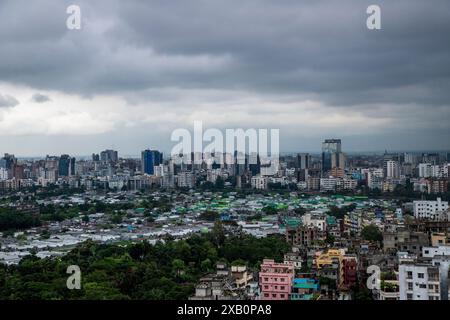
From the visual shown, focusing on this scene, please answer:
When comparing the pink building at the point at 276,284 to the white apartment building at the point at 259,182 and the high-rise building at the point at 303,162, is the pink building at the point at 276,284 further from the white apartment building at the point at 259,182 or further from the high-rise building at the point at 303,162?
the white apartment building at the point at 259,182

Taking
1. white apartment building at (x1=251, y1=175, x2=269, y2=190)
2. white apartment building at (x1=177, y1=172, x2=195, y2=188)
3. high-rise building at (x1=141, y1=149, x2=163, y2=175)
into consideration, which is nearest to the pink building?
white apartment building at (x1=251, y1=175, x2=269, y2=190)

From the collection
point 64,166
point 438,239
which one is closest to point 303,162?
point 438,239

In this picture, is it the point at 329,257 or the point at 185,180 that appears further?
the point at 185,180

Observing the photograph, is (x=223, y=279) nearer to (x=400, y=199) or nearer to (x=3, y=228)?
(x=3, y=228)

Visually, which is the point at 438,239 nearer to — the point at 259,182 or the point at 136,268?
the point at 136,268

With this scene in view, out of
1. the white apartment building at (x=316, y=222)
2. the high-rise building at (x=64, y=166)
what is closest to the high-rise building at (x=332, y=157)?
the white apartment building at (x=316, y=222)

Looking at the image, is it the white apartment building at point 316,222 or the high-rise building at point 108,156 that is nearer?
the white apartment building at point 316,222

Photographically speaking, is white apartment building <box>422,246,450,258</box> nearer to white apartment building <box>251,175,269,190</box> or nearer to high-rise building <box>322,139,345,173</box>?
high-rise building <box>322,139,345,173</box>

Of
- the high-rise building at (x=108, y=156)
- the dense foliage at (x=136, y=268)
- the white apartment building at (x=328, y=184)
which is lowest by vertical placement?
the dense foliage at (x=136, y=268)
